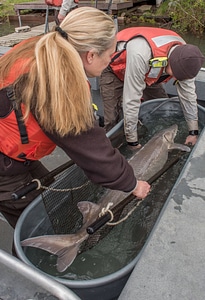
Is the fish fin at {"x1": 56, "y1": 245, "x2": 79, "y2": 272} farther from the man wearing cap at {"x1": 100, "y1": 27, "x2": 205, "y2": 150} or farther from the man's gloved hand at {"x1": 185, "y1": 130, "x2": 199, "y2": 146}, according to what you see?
the man's gloved hand at {"x1": 185, "y1": 130, "x2": 199, "y2": 146}

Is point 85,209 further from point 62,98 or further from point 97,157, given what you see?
point 62,98

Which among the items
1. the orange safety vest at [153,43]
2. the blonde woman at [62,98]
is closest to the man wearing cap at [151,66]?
the orange safety vest at [153,43]

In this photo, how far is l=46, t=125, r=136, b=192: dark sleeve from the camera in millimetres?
1663

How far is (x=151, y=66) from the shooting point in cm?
284

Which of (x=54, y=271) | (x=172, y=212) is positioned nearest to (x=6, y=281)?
(x=172, y=212)

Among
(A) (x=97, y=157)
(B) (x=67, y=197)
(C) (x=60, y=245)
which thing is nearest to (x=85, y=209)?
(B) (x=67, y=197)

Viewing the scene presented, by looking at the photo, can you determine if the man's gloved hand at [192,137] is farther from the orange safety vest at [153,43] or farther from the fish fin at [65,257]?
the fish fin at [65,257]

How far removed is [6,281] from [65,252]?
0.90m

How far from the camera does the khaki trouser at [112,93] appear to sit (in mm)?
3562

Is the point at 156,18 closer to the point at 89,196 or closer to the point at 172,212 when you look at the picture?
the point at 89,196

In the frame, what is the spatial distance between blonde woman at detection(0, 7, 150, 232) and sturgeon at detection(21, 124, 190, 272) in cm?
49

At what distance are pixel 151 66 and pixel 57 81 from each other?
153 cm

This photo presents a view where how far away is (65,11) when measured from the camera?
607 cm

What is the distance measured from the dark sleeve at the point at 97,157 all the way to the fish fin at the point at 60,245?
0.50 meters
